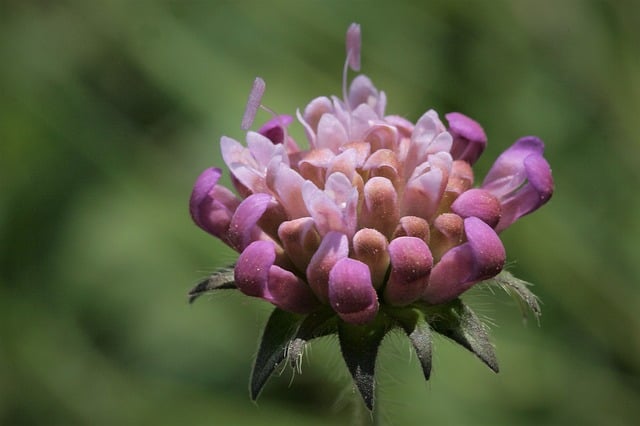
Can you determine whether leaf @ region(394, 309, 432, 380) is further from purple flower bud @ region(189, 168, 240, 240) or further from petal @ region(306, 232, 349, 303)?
purple flower bud @ region(189, 168, 240, 240)

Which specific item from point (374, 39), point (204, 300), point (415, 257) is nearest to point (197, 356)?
point (204, 300)

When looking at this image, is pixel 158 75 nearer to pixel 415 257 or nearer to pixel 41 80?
pixel 41 80

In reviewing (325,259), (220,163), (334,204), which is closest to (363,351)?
(325,259)

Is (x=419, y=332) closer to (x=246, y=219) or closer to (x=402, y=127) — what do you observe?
(x=246, y=219)

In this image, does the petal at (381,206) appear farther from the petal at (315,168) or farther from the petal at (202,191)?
the petal at (202,191)

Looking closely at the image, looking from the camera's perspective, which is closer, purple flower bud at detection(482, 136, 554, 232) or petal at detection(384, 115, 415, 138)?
purple flower bud at detection(482, 136, 554, 232)

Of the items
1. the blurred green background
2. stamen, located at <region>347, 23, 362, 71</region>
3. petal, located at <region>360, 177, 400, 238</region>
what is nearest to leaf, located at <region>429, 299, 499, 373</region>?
petal, located at <region>360, 177, 400, 238</region>

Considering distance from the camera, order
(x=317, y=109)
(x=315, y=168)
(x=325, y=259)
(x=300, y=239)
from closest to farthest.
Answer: (x=325, y=259) < (x=300, y=239) < (x=315, y=168) < (x=317, y=109)
